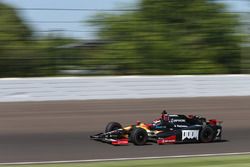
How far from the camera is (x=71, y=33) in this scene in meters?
14.6

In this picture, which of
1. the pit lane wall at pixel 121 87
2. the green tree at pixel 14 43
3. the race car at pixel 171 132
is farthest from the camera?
the green tree at pixel 14 43

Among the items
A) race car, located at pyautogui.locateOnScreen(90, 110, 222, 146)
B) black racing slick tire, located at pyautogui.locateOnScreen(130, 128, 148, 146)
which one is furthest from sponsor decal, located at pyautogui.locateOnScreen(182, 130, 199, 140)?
black racing slick tire, located at pyautogui.locateOnScreen(130, 128, 148, 146)

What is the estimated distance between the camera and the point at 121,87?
14344mm

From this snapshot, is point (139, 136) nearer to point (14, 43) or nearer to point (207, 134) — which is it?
point (207, 134)

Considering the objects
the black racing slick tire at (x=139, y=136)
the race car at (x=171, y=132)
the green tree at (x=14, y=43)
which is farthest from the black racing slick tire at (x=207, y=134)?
the green tree at (x=14, y=43)

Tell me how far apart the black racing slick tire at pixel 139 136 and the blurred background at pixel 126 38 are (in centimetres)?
489

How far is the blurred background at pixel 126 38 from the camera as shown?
577 inches

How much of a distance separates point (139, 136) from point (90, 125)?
3.04 m

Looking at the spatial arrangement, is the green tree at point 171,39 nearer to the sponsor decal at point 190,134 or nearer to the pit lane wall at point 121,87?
the pit lane wall at point 121,87

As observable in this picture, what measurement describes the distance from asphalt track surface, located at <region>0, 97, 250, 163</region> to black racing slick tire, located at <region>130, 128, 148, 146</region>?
107 mm

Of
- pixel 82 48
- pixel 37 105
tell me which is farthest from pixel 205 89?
pixel 37 105

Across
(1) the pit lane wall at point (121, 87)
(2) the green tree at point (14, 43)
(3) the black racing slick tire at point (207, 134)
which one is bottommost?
(3) the black racing slick tire at point (207, 134)

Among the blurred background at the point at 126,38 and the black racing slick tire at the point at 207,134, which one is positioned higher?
the blurred background at the point at 126,38

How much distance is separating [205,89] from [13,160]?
706 centimetres
